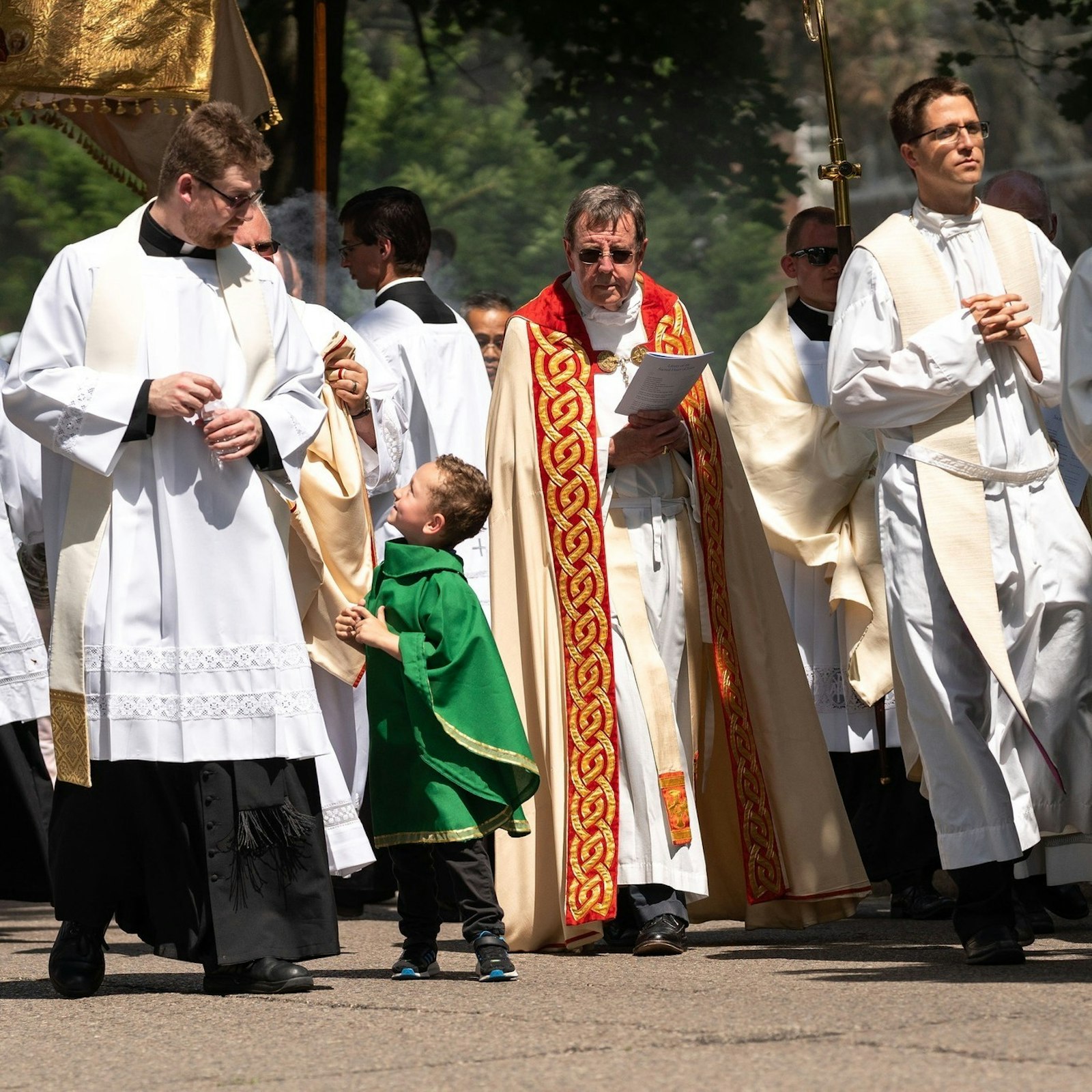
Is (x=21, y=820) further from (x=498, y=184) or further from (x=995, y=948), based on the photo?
(x=498, y=184)

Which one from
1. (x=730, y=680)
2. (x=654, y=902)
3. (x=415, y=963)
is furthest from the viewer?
(x=730, y=680)

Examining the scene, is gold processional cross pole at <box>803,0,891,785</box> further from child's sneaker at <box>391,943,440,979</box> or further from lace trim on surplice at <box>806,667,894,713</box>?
child's sneaker at <box>391,943,440,979</box>

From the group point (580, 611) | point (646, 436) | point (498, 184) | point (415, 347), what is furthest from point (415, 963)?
point (498, 184)

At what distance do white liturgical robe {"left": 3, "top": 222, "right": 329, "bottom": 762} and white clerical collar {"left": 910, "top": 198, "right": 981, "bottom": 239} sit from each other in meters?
1.81

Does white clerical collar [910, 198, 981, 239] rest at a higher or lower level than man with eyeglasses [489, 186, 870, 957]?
higher

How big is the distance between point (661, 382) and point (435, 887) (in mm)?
1594

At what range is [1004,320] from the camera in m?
6.03

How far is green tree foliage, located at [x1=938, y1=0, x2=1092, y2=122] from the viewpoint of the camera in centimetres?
1113

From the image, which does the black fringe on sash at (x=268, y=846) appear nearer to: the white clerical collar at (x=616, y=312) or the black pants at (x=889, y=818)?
the white clerical collar at (x=616, y=312)

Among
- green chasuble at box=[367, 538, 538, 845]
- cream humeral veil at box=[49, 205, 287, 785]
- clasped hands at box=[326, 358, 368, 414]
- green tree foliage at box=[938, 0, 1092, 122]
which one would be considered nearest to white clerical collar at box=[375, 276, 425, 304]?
clasped hands at box=[326, 358, 368, 414]

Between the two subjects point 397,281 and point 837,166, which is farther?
point 397,281

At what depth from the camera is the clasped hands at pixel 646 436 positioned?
22.0 ft

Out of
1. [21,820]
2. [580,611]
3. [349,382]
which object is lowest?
[21,820]

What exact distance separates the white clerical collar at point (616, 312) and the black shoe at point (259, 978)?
2.36 meters
